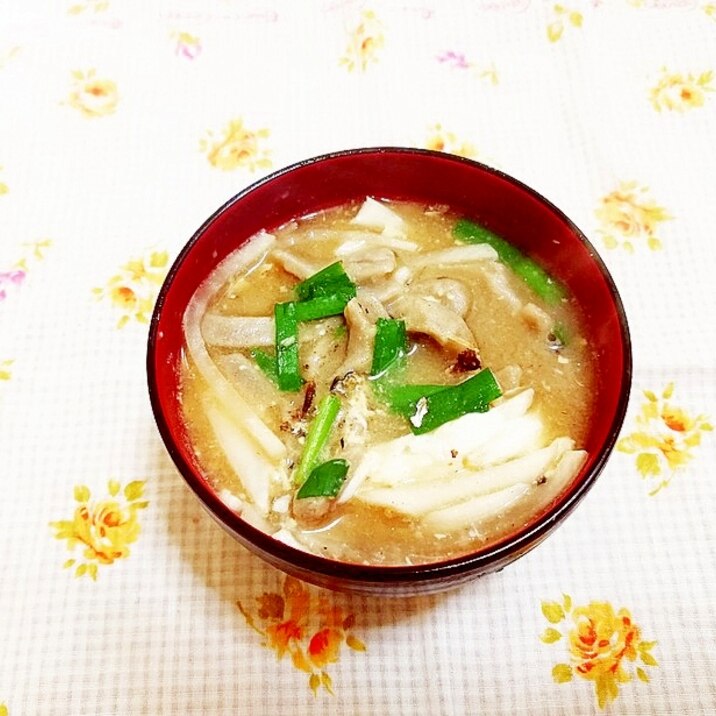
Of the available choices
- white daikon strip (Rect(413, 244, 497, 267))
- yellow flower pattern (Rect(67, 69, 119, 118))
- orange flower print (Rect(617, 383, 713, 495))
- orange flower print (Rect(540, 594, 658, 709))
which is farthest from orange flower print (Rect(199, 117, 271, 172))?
orange flower print (Rect(540, 594, 658, 709))

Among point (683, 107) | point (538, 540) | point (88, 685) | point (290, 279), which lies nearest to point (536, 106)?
point (683, 107)

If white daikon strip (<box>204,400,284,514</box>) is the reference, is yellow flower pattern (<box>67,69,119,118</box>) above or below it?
above

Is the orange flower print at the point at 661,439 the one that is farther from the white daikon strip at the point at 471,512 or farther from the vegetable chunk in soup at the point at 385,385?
the white daikon strip at the point at 471,512

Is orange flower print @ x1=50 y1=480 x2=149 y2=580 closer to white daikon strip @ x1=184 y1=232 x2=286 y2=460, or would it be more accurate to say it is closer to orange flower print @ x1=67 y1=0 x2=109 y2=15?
white daikon strip @ x1=184 y1=232 x2=286 y2=460

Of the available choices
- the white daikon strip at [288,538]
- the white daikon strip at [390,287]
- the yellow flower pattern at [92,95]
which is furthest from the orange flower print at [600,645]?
the yellow flower pattern at [92,95]

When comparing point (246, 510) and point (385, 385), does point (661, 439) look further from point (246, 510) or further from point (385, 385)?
point (246, 510)

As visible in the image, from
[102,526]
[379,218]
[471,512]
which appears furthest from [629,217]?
[102,526]
